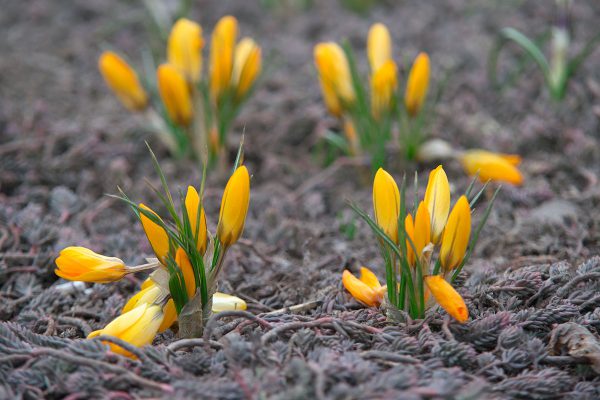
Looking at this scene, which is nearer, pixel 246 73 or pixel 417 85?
pixel 417 85

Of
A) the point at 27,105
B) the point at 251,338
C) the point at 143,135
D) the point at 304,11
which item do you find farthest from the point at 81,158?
the point at 304,11

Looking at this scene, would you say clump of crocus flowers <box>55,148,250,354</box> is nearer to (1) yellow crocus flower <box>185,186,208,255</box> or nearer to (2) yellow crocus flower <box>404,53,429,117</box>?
(1) yellow crocus flower <box>185,186,208,255</box>

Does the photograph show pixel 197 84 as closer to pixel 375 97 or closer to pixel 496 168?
pixel 375 97

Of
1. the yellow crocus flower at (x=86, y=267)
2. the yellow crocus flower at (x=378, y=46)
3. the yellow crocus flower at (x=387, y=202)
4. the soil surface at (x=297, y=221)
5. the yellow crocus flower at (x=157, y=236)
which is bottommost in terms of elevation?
the soil surface at (x=297, y=221)

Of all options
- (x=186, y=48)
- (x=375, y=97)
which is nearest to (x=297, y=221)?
(x=375, y=97)

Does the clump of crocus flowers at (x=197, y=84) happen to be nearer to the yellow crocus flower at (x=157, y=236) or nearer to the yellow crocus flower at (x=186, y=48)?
the yellow crocus flower at (x=186, y=48)

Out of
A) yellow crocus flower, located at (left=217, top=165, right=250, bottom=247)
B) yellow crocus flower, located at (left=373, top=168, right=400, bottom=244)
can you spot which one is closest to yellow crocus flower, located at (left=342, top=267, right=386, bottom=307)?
yellow crocus flower, located at (left=373, top=168, right=400, bottom=244)

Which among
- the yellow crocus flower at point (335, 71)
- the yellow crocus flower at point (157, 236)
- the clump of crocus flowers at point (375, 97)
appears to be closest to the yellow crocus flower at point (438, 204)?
the yellow crocus flower at point (157, 236)
